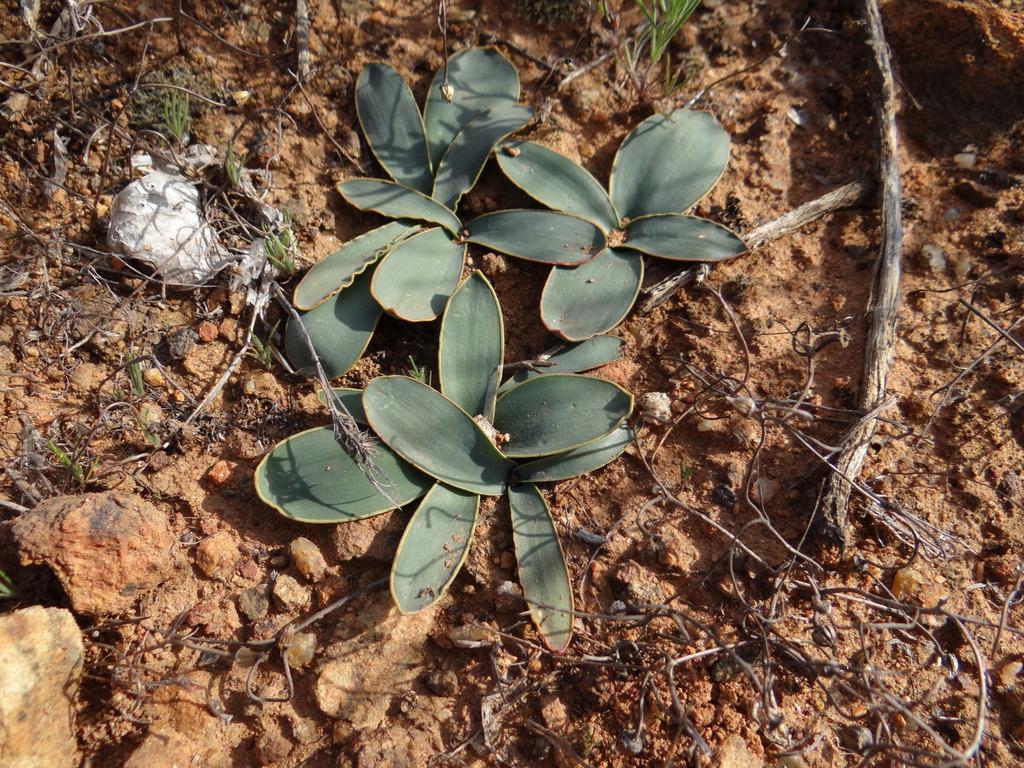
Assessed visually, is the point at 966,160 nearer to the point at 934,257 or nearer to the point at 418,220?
the point at 934,257

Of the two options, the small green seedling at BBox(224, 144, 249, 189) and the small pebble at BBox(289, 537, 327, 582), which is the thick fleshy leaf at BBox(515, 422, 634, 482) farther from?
the small green seedling at BBox(224, 144, 249, 189)

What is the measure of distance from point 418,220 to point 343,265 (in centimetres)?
33

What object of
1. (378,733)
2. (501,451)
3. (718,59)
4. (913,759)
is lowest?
(913,759)

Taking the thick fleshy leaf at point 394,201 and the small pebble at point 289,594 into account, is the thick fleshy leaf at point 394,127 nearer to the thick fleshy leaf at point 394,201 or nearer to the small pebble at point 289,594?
the thick fleshy leaf at point 394,201

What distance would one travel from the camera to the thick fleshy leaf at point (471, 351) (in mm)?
2021

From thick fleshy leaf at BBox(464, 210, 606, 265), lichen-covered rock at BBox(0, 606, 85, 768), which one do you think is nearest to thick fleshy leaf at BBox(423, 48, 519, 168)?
thick fleshy leaf at BBox(464, 210, 606, 265)

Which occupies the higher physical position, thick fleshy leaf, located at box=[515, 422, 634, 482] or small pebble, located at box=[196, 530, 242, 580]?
thick fleshy leaf, located at box=[515, 422, 634, 482]

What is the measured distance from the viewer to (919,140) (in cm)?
241

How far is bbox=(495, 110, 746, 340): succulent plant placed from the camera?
6.88ft

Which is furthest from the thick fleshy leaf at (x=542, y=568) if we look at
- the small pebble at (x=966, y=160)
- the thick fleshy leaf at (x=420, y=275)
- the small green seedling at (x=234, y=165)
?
the small pebble at (x=966, y=160)

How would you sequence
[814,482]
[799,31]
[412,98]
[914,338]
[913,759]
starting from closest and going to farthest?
1. [913,759]
2. [814,482]
3. [914,338]
4. [412,98]
5. [799,31]

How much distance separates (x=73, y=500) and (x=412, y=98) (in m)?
1.68

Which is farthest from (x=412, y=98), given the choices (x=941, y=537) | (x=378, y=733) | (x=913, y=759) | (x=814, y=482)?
(x=913, y=759)

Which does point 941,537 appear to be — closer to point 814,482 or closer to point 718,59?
point 814,482
